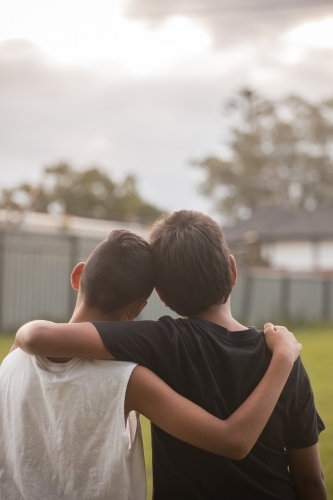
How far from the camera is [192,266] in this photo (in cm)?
178

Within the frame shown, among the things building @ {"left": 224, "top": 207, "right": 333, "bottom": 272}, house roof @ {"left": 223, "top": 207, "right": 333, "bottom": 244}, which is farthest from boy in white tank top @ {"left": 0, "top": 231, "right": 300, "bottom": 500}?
house roof @ {"left": 223, "top": 207, "right": 333, "bottom": 244}

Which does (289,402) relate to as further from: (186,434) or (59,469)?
(59,469)

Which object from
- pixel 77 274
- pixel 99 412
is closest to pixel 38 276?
pixel 77 274

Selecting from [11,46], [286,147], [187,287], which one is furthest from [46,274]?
[286,147]

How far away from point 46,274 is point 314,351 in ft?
17.0

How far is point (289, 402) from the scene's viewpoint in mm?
1767

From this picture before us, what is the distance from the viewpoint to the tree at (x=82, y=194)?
4497 centimetres

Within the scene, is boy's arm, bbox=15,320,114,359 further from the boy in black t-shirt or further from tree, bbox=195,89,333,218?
tree, bbox=195,89,333,218

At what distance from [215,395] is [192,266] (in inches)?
13.4

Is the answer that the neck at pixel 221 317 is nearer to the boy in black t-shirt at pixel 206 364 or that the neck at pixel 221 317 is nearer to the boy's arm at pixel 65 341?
the boy in black t-shirt at pixel 206 364

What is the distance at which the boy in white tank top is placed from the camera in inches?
64.2

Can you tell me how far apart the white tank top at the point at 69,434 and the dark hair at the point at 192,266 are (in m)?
0.28

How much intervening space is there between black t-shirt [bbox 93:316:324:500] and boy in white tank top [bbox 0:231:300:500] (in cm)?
6

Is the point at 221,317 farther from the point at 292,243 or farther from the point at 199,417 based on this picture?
the point at 292,243
